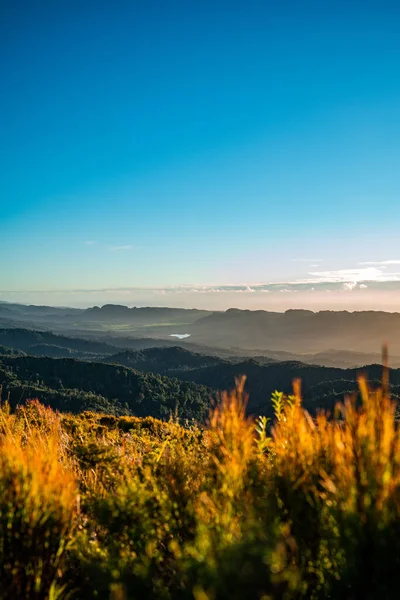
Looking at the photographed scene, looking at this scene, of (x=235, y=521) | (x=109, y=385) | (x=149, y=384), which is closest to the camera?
(x=235, y=521)

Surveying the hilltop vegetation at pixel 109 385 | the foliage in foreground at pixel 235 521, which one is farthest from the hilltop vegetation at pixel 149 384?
the foliage in foreground at pixel 235 521

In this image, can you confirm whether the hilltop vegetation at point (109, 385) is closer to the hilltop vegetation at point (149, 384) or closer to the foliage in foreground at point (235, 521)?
the hilltop vegetation at point (149, 384)

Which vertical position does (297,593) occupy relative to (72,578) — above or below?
above

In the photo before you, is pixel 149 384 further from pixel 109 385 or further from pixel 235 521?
pixel 235 521

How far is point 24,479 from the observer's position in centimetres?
287

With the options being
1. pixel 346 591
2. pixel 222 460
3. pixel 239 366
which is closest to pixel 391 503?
pixel 346 591

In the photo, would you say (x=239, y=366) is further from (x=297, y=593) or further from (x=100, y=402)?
(x=297, y=593)

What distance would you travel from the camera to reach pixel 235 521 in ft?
7.97

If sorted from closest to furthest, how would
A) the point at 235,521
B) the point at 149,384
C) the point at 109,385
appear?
the point at 235,521 < the point at 149,384 < the point at 109,385

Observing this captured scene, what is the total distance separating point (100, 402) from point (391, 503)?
3688 inches

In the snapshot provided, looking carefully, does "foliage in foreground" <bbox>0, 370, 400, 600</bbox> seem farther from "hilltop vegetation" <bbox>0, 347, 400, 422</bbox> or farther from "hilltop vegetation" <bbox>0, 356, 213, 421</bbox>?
"hilltop vegetation" <bbox>0, 356, 213, 421</bbox>

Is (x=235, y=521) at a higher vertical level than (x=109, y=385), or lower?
higher

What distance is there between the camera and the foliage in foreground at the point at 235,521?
6.64ft

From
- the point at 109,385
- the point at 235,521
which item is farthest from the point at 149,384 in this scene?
the point at 235,521
